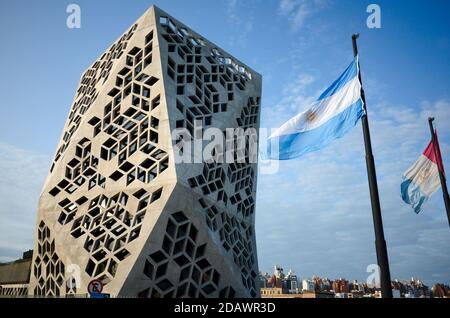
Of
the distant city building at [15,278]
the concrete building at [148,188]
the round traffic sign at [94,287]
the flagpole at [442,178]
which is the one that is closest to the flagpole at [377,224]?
the flagpole at [442,178]

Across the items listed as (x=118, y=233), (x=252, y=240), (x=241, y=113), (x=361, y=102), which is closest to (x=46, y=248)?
(x=118, y=233)

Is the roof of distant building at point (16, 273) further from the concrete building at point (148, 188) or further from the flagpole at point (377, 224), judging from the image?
the flagpole at point (377, 224)

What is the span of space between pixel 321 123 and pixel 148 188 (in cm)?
1413

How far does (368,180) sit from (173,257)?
1578 centimetres

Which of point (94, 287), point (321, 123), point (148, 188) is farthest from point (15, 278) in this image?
point (321, 123)

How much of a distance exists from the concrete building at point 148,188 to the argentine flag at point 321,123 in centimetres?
1180

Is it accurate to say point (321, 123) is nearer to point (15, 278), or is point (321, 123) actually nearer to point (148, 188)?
point (148, 188)

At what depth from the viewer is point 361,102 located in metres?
9.27

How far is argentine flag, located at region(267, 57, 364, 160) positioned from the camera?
9844 millimetres

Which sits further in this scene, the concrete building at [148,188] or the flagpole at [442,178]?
the concrete building at [148,188]

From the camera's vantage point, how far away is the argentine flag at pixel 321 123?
984 cm

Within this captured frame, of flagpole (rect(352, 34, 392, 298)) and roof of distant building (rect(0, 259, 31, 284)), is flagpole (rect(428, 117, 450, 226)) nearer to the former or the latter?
flagpole (rect(352, 34, 392, 298))
